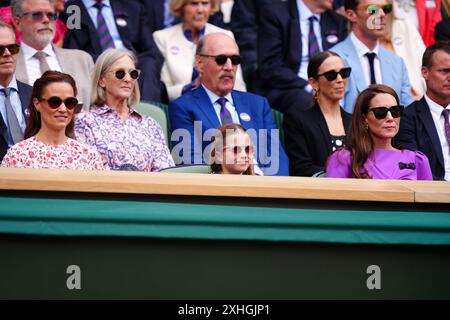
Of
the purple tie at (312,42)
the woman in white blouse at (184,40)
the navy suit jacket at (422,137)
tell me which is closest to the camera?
the navy suit jacket at (422,137)

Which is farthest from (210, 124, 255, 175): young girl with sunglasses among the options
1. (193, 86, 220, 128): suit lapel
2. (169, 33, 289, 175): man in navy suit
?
(193, 86, 220, 128): suit lapel

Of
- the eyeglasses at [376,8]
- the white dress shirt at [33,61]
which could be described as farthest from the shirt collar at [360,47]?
the white dress shirt at [33,61]

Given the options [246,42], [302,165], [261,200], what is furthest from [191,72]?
[261,200]

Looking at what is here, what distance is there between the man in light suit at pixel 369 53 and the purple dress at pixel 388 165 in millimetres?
1229

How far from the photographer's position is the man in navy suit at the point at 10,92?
17.4 ft

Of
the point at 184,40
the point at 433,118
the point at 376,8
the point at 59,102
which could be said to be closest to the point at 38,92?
the point at 59,102

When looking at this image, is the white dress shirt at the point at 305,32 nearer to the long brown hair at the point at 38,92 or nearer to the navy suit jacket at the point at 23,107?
the navy suit jacket at the point at 23,107

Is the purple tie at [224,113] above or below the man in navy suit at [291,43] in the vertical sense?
below

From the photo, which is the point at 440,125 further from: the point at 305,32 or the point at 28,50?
the point at 28,50

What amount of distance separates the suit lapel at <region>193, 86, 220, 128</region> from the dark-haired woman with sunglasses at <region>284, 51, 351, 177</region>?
0.41 m

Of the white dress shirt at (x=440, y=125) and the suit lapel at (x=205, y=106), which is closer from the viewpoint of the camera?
the white dress shirt at (x=440, y=125)

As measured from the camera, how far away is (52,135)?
4816mm

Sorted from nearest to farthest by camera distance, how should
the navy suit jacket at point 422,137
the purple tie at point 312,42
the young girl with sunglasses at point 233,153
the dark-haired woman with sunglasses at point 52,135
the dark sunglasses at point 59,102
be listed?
the dark-haired woman with sunglasses at point 52,135, the dark sunglasses at point 59,102, the young girl with sunglasses at point 233,153, the navy suit jacket at point 422,137, the purple tie at point 312,42

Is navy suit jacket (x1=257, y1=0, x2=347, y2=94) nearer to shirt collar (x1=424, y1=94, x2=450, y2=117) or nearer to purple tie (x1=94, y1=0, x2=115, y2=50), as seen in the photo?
shirt collar (x1=424, y1=94, x2=450, y2=117)
